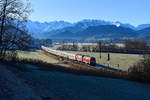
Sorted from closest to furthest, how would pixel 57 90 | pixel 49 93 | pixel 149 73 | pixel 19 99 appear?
pixel 19 99
pixel 49 93
pixel 57 90
pixel 149 73

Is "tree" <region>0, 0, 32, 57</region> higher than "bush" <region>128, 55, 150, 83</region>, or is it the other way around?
"tree" <region>0, 0, 32, 57</region>

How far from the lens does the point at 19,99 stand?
9.07 meters

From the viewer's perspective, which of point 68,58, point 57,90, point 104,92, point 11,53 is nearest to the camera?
point 57,90

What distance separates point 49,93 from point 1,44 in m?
Result: 14.8

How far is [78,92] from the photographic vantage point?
1343 cm

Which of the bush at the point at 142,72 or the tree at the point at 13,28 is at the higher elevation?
the tree at the point at 13,28

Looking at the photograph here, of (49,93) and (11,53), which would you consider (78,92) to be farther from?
(11,53)

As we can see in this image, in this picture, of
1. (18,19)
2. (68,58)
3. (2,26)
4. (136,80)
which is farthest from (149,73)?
(68,58)

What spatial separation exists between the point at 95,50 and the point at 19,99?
9982cm

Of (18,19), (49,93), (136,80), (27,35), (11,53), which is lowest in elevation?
(136,80)

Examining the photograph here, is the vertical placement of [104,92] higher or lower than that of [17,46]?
lower

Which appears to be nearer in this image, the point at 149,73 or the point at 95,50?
the point at 149,73

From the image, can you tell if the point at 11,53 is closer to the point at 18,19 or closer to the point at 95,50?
the point at 18,19

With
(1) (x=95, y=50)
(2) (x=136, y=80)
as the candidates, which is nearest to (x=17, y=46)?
(2) (x=136, y=80)
